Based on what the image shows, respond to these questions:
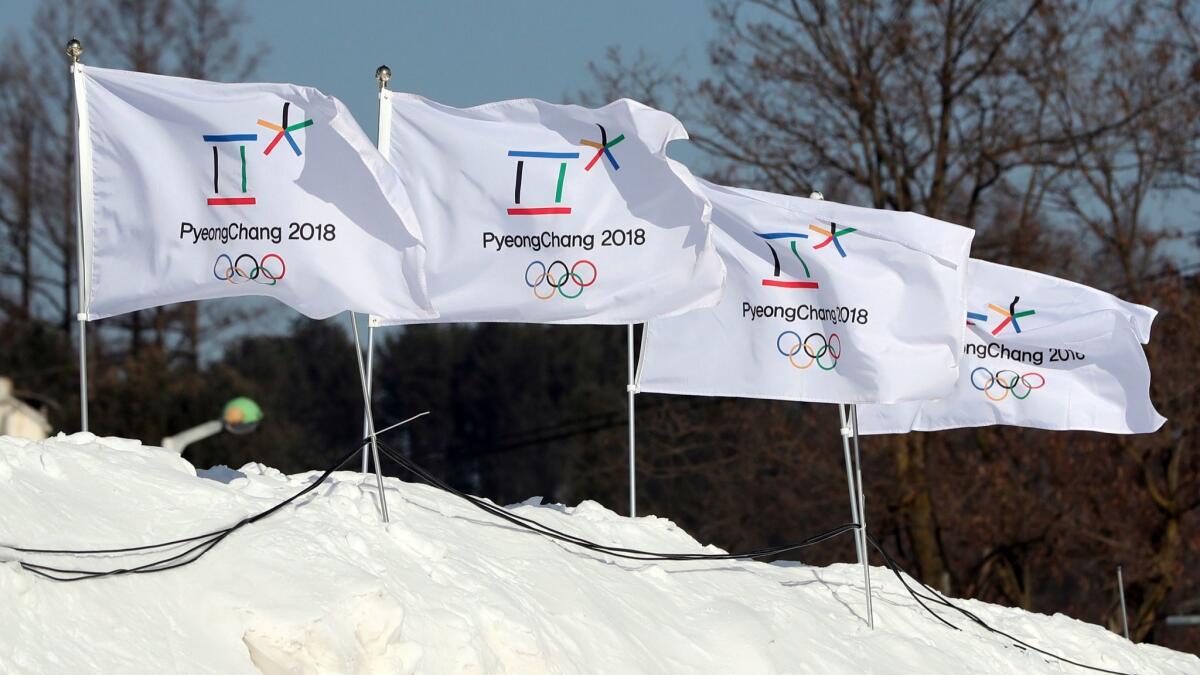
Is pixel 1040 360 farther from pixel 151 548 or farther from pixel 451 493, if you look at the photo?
pixel 151 548

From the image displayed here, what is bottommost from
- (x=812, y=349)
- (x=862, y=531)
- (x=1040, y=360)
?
(x=862, y=531)

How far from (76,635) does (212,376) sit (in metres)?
32.8

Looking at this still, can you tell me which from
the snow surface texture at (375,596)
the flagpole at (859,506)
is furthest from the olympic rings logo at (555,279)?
the flagpole at (859,506)

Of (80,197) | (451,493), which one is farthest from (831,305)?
(80,197)

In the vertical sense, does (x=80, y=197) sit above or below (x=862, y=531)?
above

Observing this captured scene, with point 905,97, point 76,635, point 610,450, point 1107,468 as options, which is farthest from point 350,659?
point 610,450

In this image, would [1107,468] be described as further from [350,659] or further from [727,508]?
[350,659]

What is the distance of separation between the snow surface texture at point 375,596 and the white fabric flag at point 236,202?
1.10 meters

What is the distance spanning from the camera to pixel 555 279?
11.7 m

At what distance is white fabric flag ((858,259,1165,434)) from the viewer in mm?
14562

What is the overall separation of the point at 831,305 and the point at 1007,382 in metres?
A: 2.51

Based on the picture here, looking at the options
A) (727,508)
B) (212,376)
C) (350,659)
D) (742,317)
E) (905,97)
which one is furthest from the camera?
(212,376)

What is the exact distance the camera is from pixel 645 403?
117 ft

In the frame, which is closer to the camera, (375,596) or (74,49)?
(375,596)
